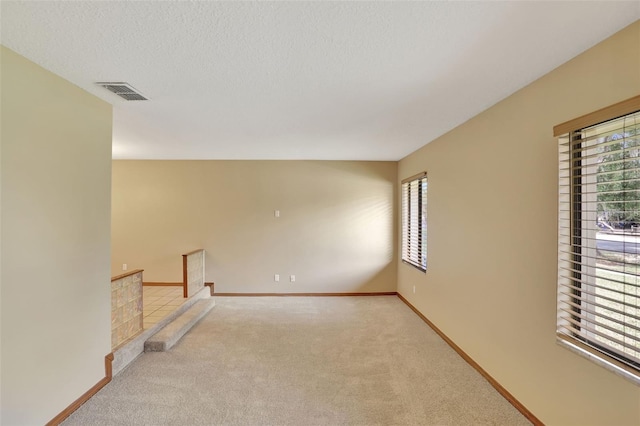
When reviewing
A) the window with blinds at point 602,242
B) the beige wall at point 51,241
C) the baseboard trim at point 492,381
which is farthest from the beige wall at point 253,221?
the window with blinds at point 602,242

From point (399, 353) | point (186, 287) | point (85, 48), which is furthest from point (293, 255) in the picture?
point (85, 48)

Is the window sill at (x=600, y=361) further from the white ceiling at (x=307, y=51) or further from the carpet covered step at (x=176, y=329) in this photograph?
the carpet covered step at (x=176, y=329)

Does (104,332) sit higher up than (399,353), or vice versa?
(104,332)

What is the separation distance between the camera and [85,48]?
171cm

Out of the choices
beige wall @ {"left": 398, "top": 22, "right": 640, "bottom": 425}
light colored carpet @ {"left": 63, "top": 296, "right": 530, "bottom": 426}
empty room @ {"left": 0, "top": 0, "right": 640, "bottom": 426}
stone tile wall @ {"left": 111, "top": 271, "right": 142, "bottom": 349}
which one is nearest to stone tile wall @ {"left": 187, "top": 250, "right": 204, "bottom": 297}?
empty room @ {"left": 0, "top": 0, "right": 640, "bottom": 426}

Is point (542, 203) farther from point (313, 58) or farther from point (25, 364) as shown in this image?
point (25, 364)

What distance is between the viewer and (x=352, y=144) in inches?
161

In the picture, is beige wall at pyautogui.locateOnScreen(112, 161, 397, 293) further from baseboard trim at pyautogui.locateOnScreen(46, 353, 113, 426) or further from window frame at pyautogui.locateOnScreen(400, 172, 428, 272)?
baseboard trim at pyautogui.locateOnScreen(46, 353, 113, 426)

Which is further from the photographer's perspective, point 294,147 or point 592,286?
point 294,147

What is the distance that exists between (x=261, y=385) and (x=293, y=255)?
9.61 feet

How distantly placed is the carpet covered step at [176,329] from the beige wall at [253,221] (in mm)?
1014

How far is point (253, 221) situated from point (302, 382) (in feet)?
10.8

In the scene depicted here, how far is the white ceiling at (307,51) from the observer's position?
1.38 metres

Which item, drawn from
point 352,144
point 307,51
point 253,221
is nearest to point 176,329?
point 253,221
